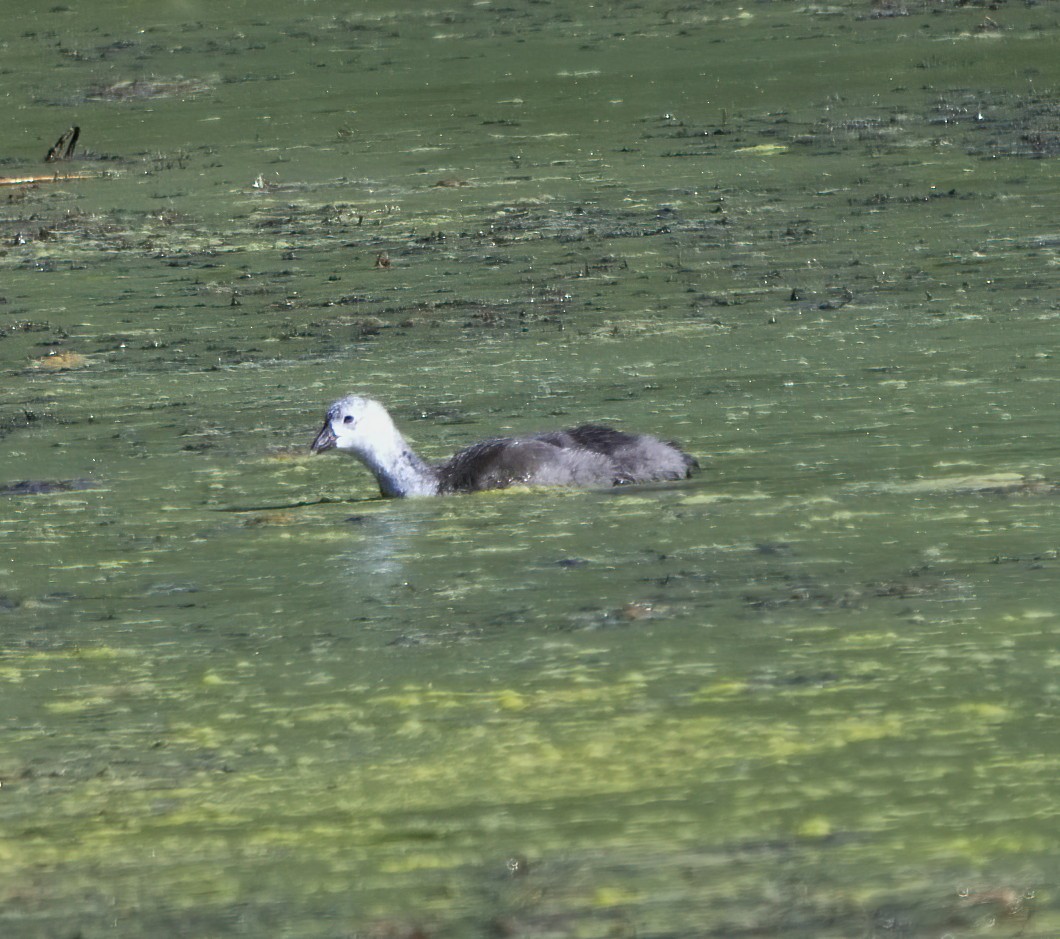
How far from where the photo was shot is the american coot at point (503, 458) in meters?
6.23

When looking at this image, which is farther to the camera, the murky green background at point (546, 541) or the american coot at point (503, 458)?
the american coot at point (503, 458)

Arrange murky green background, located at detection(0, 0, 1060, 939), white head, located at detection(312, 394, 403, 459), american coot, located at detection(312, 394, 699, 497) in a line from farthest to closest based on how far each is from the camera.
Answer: white head, located at detection(312, 394, 403, 459) → american coot, located at detection(312, 394, 699, 497) → murky green background, located at detection(0, 0, 1060, 939)

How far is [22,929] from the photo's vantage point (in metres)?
3.19

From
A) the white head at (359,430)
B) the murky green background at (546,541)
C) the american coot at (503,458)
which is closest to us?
the murky green background at (546,541)

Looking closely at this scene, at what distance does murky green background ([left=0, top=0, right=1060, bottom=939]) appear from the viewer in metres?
3.38

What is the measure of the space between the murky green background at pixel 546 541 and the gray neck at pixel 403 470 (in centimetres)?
9

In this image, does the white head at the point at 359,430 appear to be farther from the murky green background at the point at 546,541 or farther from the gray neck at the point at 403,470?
the murky green background at the point at 546,541

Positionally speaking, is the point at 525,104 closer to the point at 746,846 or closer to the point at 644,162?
the point at 644,162

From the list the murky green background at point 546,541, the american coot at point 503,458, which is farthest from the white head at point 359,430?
the murky green background at point 546,541

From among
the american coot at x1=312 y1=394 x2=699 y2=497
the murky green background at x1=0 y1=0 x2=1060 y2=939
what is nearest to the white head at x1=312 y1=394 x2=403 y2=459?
the american coot at x1=312 y1=394 x2=699 y2=497

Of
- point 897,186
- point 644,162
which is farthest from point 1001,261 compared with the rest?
point 644,162

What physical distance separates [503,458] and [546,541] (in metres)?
0.65

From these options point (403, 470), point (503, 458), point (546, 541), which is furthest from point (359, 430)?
point (546, 541)

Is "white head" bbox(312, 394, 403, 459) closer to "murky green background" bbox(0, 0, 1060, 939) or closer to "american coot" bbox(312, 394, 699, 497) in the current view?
"american coot" bbox(312, 394, 699, 497)
